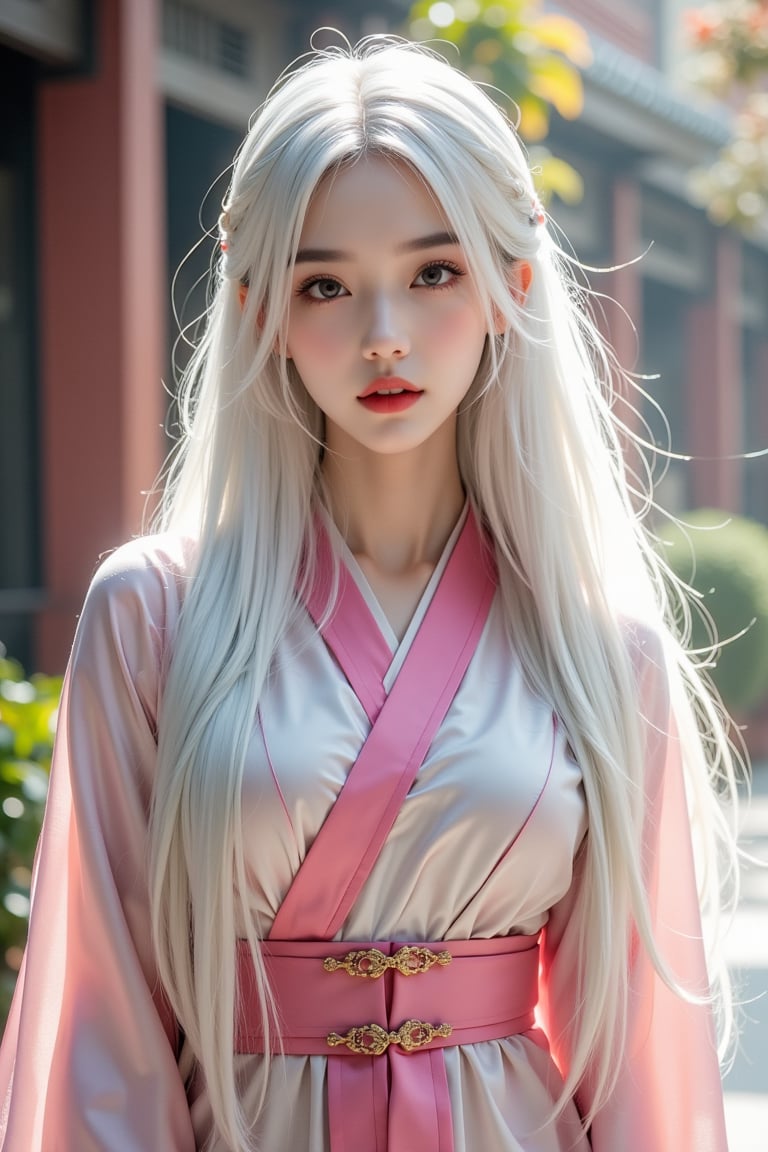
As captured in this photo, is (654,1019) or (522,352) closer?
(654,1019)

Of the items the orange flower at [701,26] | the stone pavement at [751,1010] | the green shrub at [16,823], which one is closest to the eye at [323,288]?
the stone pavement at [751,1010]

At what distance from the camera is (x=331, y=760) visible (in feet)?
5.53

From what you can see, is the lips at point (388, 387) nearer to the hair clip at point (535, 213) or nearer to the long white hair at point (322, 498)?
the long white hair at point (322, 498)

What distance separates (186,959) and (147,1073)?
125 mm

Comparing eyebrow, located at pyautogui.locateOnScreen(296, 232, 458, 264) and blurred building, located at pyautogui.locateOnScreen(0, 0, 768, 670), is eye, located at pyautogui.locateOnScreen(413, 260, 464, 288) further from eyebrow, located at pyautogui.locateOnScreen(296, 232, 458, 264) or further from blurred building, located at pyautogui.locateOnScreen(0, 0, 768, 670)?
blurred building, located at pyautogui.locateOnScreen(0, 0, 768, 670)

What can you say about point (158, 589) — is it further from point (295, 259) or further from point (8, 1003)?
point (8, 1003)

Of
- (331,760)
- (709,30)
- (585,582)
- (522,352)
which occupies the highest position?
(709,30)

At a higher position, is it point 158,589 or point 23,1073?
point 158,589

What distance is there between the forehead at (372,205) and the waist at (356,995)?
79cm

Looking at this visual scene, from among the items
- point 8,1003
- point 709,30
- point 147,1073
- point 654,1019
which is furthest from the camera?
point 709,30

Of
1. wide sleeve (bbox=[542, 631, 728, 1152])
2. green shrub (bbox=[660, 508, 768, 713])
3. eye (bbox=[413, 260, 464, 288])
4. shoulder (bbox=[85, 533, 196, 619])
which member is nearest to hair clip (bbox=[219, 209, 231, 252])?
eye (bbox=[413, 260, 464, 288])

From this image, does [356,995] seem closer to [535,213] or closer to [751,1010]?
[535,213]

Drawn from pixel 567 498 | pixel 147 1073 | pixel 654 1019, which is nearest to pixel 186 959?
pixel 147 1073

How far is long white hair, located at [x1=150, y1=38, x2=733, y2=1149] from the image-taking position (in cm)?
167
